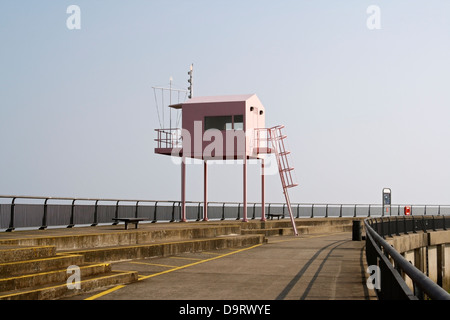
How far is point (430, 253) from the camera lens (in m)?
44.2

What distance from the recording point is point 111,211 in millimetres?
28734

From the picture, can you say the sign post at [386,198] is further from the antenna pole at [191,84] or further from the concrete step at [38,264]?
the concrete step at [38,264]

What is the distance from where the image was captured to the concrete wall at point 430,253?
35491 mm

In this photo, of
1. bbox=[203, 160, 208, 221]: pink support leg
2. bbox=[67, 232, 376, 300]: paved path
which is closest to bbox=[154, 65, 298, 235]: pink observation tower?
bbox=[203, 160, 208, 221]: pink support leg

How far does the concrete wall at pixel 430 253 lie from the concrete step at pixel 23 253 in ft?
80.5

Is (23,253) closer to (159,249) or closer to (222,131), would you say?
(159,249)

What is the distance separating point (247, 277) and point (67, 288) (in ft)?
14.2

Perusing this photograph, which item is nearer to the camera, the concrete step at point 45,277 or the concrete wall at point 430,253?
the concrete step at point 45,277

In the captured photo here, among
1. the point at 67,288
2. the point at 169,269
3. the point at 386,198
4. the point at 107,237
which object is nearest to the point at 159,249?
the point at 107,237

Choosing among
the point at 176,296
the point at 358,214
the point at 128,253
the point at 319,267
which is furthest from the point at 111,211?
→ the point at 358,214

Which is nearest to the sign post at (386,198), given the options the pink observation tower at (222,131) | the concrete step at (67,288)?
the pink observation tower at (222,131)
